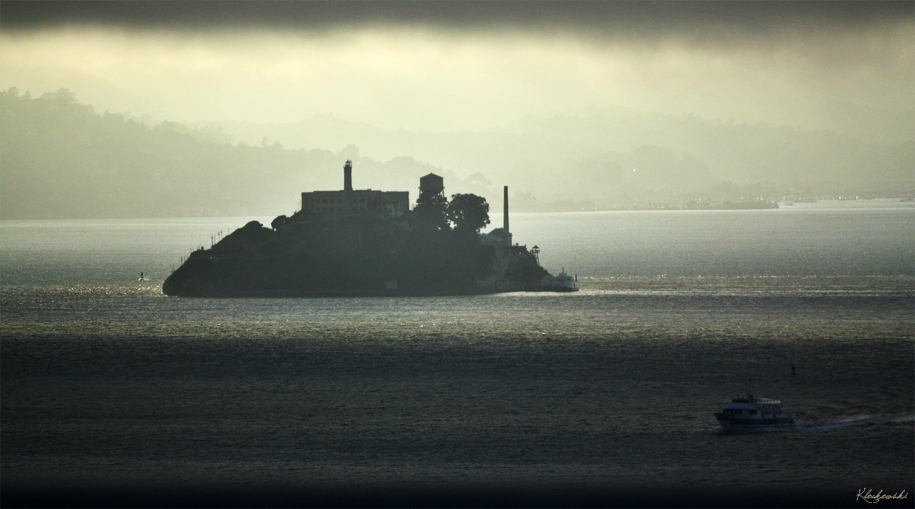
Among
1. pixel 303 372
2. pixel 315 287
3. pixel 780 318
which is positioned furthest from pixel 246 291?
pixel 780 318

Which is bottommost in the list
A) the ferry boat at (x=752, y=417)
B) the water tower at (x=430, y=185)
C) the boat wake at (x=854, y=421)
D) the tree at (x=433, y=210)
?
the boat wake at (x=854, y=421)

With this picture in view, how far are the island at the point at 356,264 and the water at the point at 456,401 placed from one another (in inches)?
517

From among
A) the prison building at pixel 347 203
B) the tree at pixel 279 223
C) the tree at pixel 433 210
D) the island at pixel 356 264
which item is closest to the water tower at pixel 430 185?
the tree at pixel 433 210

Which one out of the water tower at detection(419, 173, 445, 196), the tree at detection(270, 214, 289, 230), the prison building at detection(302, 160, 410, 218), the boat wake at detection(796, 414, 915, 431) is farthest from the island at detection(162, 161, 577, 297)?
the boat wake at detection(796, 414, 915, 431)

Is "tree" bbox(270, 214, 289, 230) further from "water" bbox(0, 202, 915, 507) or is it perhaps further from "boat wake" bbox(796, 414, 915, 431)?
"boat wake" bbox(796, 414, 915, 431)

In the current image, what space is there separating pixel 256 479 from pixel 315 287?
290ft

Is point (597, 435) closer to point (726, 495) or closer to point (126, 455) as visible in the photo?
point (726, 495)

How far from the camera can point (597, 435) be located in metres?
51.5

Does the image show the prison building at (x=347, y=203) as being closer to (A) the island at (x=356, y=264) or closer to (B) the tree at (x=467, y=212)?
(A) the island at (x=356, y=264)

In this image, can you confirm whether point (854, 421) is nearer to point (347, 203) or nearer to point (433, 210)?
point (433, 210)

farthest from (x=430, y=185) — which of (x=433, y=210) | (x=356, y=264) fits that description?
(x=356, y=264)

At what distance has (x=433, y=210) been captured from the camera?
487 ft

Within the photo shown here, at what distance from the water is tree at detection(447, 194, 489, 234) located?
2947 cm

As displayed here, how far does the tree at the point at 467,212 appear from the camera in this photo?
146 metres
